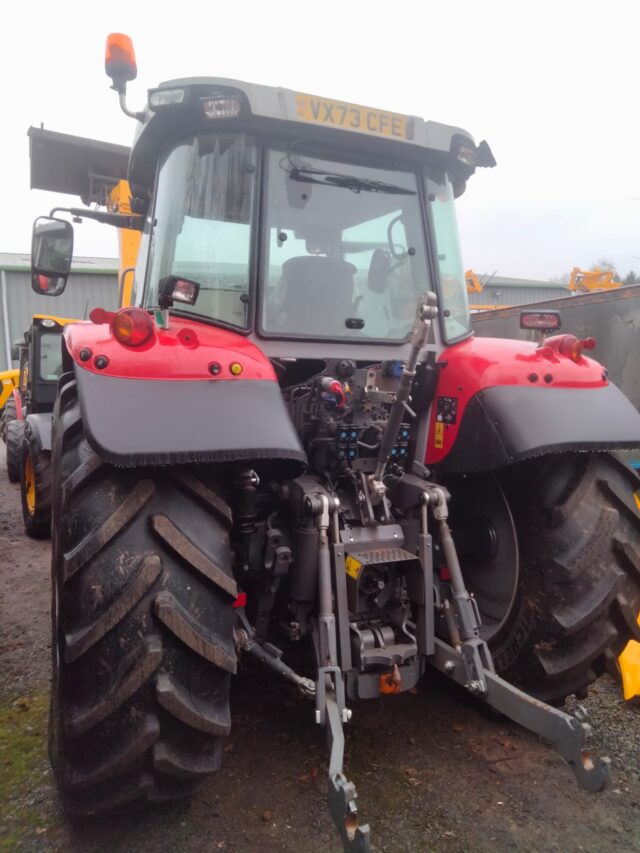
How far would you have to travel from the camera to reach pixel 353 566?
88.4 inches

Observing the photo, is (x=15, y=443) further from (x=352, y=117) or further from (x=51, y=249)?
(x=352, y=117)

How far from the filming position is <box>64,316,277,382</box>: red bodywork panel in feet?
6.25

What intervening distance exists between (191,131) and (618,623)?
2526 millimetres

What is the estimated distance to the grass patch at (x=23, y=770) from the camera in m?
2.06

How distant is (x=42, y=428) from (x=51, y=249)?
2851mm

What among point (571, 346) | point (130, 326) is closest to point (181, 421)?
point (130, 326)

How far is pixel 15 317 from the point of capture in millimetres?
Answer: 19250

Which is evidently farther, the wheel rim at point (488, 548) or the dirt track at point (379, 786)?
the wheel rim at point (488, 548)

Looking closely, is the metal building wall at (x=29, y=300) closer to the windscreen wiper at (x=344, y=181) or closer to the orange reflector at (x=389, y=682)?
the windscreen wiper at (x=344, y=181)

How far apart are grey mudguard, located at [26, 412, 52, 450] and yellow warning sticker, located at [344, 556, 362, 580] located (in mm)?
3606

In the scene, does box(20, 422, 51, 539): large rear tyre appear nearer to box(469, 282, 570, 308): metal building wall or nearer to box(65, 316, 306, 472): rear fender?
box(65, 316, 306, 472): rear fender

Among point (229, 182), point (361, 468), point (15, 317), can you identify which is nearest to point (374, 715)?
point (361, 468)

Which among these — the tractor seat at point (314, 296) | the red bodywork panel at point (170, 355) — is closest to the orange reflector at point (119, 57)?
the tractor seat at point (314, 296)

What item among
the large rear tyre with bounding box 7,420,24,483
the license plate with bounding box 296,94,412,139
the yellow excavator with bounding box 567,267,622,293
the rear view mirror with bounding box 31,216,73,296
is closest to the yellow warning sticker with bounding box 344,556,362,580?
the license plate with bounding box 296,94,412,139
